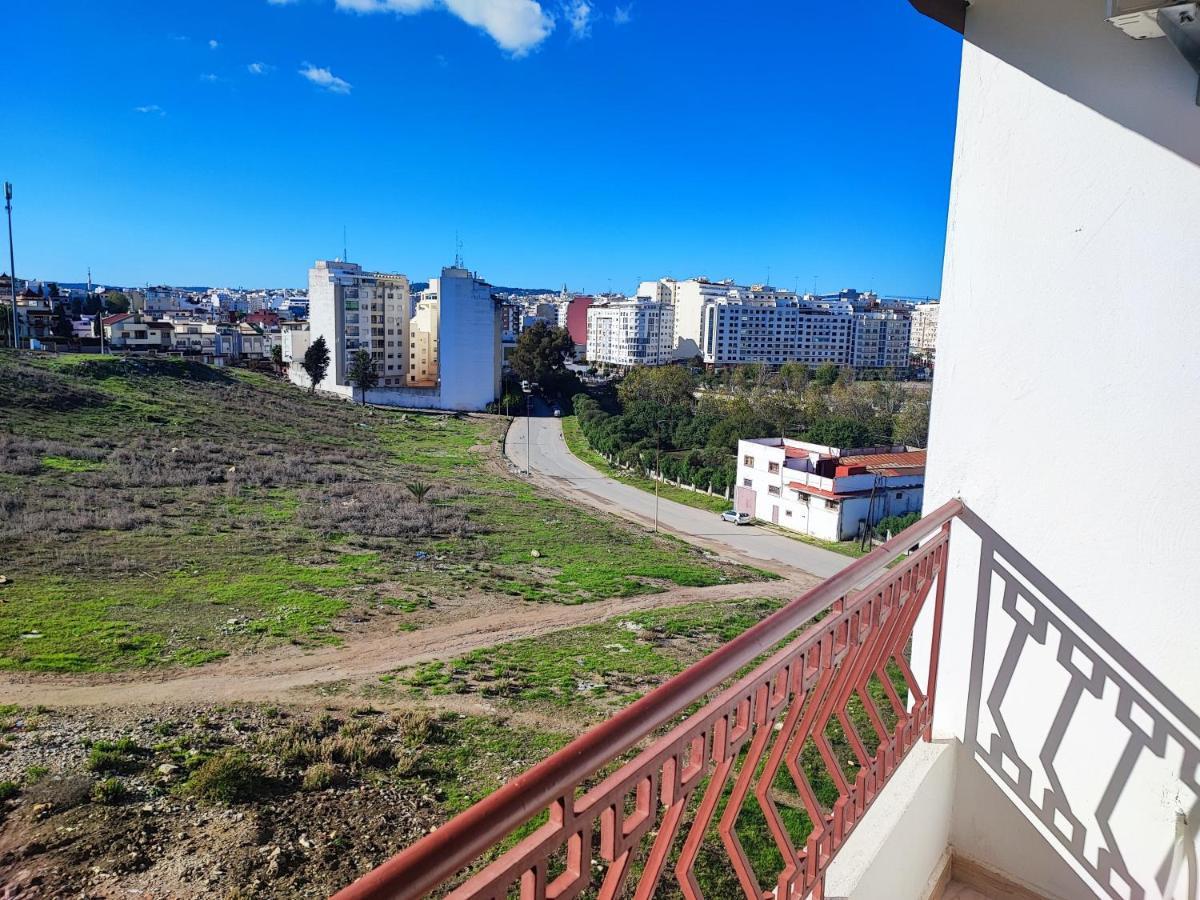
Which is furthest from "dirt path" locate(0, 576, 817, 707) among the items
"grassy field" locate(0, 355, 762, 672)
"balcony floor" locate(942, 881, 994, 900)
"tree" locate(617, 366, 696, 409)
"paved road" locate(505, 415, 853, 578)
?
"tree" locate(617, 366, 696, 409)

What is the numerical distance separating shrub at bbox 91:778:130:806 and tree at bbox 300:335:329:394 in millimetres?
27048

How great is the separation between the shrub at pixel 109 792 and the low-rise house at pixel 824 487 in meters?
13.5

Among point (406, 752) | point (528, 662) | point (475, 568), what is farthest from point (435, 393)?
point (406, 752)

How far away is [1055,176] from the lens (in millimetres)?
1381

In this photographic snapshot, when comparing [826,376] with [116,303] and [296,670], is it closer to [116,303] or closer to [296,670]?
[296,670]

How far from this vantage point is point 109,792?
4.62 metres

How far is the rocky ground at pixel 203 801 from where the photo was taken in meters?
3.90

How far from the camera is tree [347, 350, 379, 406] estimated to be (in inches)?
1156

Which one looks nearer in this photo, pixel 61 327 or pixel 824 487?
pixel 824 487

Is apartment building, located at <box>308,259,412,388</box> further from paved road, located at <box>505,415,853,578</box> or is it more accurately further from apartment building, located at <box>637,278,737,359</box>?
apartment building, located at <box>637,278,737,359</box>

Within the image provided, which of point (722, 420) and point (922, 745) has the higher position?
point (922, 745)

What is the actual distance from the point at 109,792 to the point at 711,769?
519 centimetres

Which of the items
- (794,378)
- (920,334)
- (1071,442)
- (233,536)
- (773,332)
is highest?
(920,334)

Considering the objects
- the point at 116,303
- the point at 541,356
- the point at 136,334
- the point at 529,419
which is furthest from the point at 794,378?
the point at 116,303
